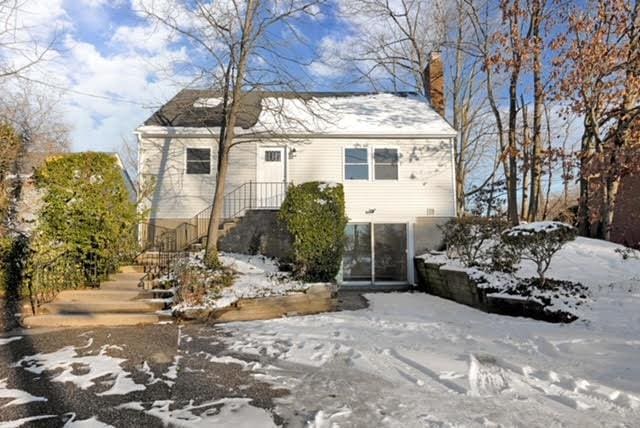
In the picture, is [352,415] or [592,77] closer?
[352,415]

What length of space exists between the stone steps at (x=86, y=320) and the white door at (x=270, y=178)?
19.1 feet

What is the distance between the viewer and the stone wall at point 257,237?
10953 mm

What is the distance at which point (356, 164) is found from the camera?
40.1 ft

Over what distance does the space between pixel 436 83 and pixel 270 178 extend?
7850 millimetres

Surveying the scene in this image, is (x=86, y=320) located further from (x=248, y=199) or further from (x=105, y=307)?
(x=248, y=199)

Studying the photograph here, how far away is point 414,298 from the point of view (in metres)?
9.47

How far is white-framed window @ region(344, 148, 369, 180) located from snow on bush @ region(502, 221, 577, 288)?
5.69m

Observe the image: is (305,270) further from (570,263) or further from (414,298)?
(570,263)

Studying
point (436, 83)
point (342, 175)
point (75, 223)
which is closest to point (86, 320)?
point (75, 223)

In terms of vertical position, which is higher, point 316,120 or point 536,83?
point 536,83

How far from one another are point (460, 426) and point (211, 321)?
4.77m

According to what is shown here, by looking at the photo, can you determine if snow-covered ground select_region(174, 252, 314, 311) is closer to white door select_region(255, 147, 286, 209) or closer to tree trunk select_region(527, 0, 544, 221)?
white door select_region(255, 147, 286, 209)

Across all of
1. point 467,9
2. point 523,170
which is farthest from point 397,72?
point 523,170

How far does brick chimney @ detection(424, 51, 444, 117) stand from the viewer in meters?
15.2
